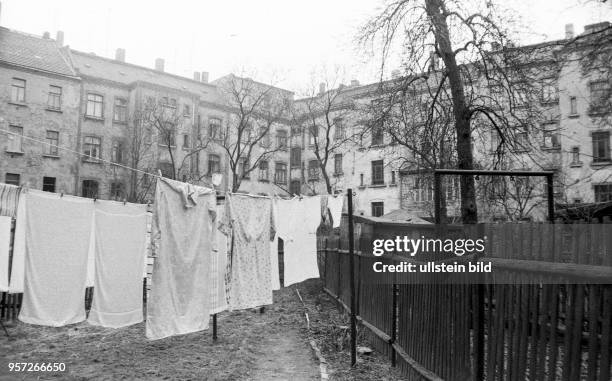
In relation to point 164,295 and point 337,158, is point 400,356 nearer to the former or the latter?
point 164,295

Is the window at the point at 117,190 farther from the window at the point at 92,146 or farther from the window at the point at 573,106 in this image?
the window at the point at 573,106

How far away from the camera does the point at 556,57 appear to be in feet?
35.3

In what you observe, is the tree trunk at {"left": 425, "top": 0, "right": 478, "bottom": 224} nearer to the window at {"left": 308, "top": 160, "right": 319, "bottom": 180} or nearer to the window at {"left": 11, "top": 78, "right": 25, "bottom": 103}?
the window at {"left": 11, "top": 78, "right": 25, "bottom": 103}

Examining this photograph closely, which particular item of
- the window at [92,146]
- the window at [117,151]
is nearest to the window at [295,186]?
the window at [117,151]

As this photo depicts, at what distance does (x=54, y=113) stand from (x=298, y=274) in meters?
28.9

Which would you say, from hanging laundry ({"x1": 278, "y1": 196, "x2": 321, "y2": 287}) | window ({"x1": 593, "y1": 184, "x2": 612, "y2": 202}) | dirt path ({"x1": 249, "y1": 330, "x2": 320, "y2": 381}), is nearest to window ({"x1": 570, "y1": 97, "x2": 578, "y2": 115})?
window ({"x1": 593, "y1": 184, "x2": 612, "y2": 202})

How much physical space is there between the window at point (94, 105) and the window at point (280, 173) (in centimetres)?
1774

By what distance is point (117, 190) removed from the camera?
101ft

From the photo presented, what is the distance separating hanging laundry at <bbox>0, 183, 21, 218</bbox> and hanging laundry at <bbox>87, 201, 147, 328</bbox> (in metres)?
1.81

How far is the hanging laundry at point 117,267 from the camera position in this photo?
6.52 meters

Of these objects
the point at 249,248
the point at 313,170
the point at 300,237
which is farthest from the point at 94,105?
the point at 249,248

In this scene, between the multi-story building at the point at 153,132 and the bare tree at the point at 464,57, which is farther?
the multi-story building at the point at 153,132

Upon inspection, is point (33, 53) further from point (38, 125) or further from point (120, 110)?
point (120, 110)

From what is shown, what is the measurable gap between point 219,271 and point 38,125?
2917 cm
